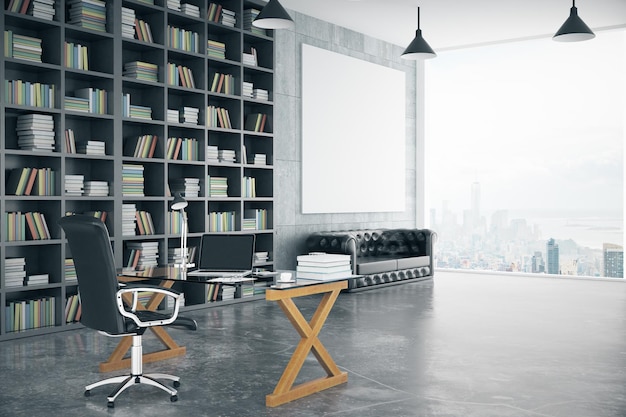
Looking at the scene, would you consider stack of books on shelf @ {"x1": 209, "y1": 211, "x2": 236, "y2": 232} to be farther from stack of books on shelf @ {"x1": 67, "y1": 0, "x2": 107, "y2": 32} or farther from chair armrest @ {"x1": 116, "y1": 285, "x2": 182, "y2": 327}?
chair armrest @ {"x1": 116, "y1": 285, "x2": 182, "y2": 327}

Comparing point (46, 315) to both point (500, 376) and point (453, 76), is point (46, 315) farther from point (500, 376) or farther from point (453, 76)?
point (453, 76)

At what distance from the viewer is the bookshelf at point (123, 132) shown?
632 centimetres

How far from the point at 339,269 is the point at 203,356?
1.44m

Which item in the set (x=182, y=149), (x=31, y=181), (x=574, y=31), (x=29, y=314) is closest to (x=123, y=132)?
(x=182, y=149)

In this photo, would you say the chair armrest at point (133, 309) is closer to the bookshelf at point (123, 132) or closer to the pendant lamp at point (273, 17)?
the bookshelf at point (123, 132)

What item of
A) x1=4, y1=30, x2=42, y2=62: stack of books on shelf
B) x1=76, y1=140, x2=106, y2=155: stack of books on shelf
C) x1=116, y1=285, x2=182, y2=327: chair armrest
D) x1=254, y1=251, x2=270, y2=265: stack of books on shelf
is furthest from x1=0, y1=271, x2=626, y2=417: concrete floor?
x1=4, y1=30, x2=42, y2=62: stack of books on shelf

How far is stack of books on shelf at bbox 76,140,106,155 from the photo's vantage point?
673 cm

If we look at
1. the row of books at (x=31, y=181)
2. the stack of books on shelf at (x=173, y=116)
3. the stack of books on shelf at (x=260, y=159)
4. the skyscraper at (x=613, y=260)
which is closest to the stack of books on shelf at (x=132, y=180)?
the stack of books on shelf at (x=173, y=116)

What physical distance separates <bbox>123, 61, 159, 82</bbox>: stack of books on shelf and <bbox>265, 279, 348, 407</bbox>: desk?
369cm

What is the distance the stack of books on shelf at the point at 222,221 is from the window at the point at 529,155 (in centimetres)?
505

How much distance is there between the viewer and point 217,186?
8.21 metres

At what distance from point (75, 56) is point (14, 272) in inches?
81.5

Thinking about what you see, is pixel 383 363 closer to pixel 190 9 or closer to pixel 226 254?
pixel 226 254

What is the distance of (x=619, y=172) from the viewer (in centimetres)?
1074
